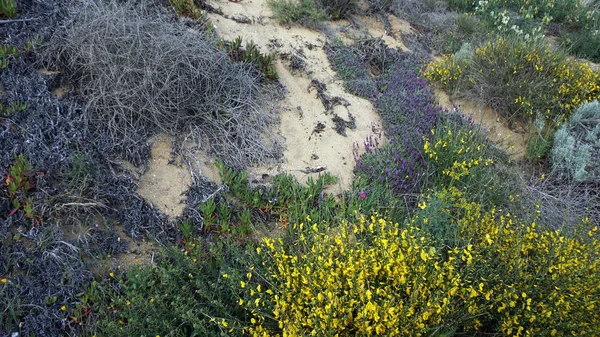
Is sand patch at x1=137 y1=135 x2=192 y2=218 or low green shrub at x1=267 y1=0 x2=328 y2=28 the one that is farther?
low green shrub at x1=267 y1=0 x2=328 y2=28

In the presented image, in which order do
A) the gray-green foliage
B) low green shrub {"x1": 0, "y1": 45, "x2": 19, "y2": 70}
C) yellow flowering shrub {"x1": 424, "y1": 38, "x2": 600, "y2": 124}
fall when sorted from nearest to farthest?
low green shrub {"x1": 0, "y1": 45, "x2": 19, "y2": 70}
the gray-green foliage
yellow flowering shrub {"x1": 424, "y1": 38, "x2": 600, "y2": 124}

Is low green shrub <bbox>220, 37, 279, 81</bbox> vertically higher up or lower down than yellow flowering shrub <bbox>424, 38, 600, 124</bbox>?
lower down

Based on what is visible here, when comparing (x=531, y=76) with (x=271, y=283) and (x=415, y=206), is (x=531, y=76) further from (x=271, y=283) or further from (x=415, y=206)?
(x=271, y=283)

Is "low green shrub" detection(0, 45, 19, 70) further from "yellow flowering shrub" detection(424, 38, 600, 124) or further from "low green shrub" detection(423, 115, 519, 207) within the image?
"yellow flowering shrub" detection(424, 38, 600, 124)

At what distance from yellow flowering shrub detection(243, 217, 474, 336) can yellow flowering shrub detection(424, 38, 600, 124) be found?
10.6 ft

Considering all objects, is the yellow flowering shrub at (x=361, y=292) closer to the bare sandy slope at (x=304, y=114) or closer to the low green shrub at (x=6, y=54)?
the bare sandy slope at (x=304, y=114)

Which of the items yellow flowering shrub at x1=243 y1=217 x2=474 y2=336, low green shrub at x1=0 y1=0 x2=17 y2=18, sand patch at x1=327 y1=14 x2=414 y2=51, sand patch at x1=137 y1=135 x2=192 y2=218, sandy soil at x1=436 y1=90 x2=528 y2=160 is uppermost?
low green shrub at x1=0 y1=0 x2=17 y2=18

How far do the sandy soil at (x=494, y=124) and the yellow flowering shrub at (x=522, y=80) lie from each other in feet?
0.35

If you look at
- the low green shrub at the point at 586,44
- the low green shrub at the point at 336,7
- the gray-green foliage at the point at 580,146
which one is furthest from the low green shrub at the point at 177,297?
the low green shrub at the point at 586,44

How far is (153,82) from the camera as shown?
4000 mm

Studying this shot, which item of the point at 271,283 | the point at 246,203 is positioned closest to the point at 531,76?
the point at 246,203

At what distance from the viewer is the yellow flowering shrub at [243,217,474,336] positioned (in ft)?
8.11

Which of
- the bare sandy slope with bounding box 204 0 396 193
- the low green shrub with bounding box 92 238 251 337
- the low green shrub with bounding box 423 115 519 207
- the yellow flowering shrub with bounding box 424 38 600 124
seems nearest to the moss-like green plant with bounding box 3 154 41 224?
the low green shrub with bounding box 92 238 251 337

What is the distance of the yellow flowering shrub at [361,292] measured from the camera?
247cm
